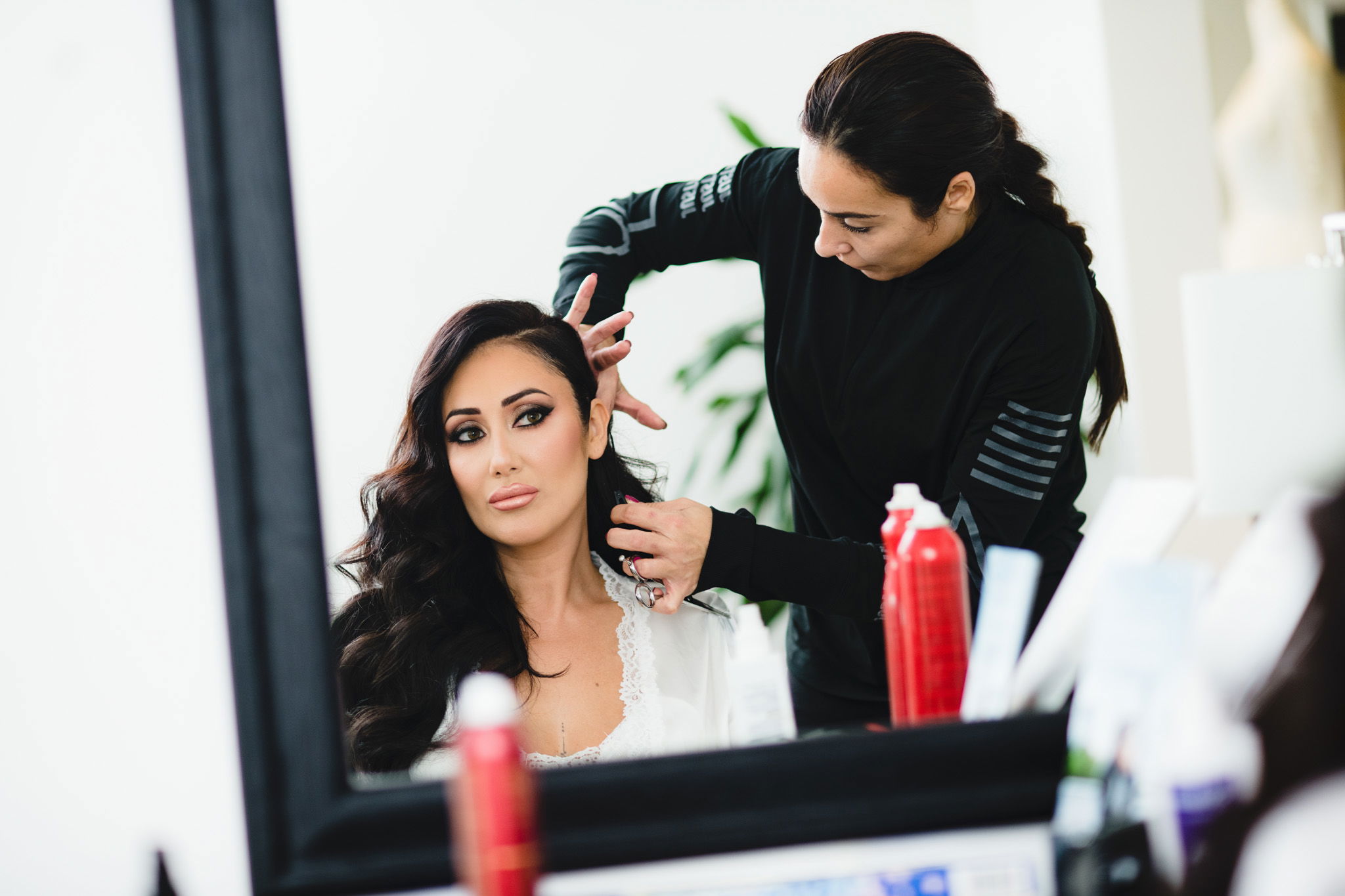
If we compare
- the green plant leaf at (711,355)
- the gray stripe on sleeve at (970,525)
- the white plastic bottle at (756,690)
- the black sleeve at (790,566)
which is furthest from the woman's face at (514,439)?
the gray stripe on sleeve at (970,525)

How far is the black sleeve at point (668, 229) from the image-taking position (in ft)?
3.76

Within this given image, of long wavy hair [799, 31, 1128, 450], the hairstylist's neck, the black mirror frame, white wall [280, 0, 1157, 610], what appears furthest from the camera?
the hairstylist's neck

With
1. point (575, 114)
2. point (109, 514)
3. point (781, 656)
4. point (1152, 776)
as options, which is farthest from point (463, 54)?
point (1152, 776)

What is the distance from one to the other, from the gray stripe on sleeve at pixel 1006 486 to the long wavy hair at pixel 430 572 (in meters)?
0.37

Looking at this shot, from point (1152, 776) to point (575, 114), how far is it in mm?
890

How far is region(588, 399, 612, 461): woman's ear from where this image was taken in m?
1.13

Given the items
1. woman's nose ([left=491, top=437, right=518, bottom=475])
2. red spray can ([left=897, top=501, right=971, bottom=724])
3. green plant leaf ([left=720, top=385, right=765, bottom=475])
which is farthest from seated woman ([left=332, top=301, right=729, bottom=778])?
red spray can ([left=897, top=501, right=971, bottom=724])

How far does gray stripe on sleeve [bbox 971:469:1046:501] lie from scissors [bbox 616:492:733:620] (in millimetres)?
354

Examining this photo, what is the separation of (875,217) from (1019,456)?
1.09 feet

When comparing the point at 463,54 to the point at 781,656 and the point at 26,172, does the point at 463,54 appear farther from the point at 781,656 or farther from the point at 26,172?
the point at 781,656

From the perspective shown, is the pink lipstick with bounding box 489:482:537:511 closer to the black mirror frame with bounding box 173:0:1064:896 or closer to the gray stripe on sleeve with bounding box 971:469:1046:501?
the black mirror frame with bounding box 173:0:1064:896

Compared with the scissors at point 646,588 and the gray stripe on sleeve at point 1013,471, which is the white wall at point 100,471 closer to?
the scissors at point 646,588

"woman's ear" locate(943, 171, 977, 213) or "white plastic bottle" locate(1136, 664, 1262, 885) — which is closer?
"white plastic bottle" locate(1136, 664, 1262, 885)

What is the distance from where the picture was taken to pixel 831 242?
1.14m
